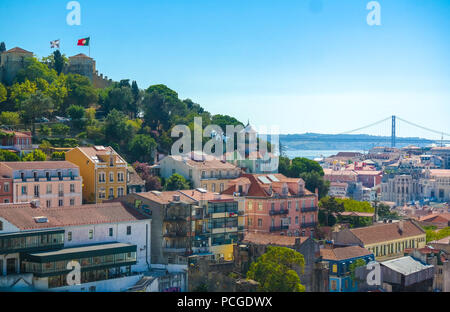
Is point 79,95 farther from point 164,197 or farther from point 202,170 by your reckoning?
point 164,197

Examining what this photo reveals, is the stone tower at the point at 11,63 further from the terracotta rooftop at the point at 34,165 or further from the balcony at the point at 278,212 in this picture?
the balcony at the point at 278,212

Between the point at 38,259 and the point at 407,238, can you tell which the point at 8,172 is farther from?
the point at 407,238

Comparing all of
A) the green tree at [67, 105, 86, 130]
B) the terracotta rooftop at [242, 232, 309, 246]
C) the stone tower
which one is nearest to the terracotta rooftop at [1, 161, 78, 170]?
the terracotta rooftop at [242, 232, 309, 246]

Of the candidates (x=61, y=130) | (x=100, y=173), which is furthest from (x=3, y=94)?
(x=100, y=173)

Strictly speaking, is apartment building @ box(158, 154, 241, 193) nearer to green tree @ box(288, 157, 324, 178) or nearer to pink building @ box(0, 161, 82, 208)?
green tree @ box(288, 157, 324, 178)

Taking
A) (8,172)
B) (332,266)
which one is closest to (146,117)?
(8,172)

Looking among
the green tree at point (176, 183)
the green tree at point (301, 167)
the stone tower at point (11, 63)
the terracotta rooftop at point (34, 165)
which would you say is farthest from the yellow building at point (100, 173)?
the stone tower at point (11, 63)
